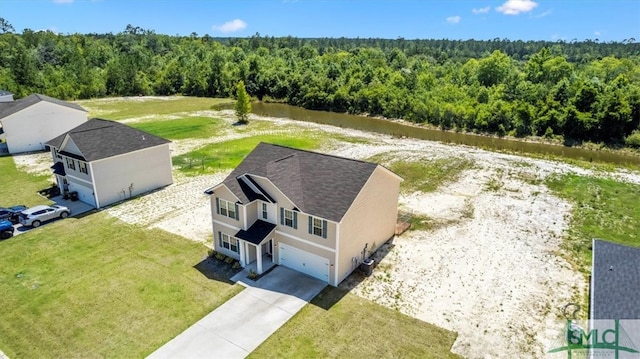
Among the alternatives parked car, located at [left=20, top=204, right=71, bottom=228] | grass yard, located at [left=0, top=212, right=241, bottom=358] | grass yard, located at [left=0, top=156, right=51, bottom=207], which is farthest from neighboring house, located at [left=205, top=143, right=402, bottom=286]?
grass yard, located at [left=0, top=156, right=51, bottom=207]

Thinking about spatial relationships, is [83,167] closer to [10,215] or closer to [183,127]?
[10,215]

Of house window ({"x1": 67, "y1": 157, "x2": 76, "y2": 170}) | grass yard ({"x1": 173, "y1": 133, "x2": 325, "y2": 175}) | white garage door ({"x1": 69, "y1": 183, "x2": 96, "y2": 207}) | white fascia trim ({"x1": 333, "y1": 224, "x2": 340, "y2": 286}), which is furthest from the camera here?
grass yard ({"x1": 173, "y1": 133, "x2": 325, "y2": 175})

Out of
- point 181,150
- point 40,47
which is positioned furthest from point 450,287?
point 40,47

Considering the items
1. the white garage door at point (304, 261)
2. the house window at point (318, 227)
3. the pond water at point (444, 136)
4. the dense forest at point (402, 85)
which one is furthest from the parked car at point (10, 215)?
the dense forest at point (402, 85)

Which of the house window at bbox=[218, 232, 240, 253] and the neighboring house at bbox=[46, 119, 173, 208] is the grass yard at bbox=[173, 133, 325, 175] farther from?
the house window at bbox=[218, 232, 240, 253]

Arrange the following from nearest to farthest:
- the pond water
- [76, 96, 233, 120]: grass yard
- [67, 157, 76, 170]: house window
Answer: [67, 157, 76, 170]: house window < the pond water < [76, 96, 233, 120]: grass yard

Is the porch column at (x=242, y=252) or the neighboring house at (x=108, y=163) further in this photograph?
the neighboring house at (x=108, y=163)

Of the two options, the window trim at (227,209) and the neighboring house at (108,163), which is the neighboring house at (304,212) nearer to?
the window trim at (227,209)
